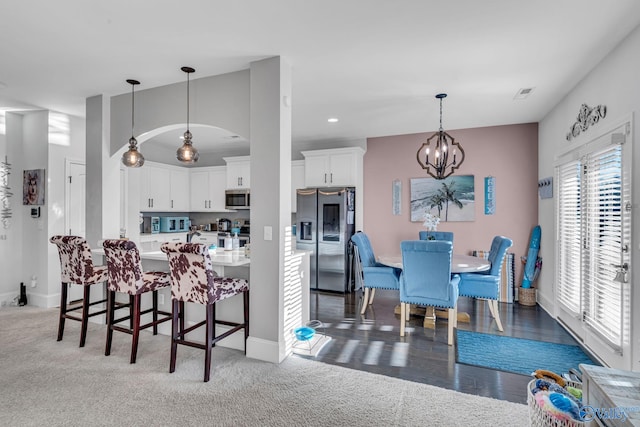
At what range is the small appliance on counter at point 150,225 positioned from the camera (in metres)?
6.05

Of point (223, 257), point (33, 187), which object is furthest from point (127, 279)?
point (33, 187)

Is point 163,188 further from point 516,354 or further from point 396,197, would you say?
point 516,354

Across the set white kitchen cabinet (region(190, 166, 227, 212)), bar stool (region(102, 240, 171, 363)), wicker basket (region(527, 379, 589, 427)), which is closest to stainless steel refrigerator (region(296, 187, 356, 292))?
white kitchen cabinet (region(190, 166, 227, 212))

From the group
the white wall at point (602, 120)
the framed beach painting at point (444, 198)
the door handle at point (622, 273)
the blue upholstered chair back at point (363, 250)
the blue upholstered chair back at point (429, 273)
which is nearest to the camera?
the white wall at point (602, 120)

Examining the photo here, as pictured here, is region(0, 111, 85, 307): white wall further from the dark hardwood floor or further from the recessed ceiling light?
the recessed ceiling light

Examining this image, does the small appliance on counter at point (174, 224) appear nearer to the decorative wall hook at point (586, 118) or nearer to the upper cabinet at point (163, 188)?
the upper cabinet at point (163, 188)

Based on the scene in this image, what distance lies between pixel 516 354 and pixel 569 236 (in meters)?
1.59

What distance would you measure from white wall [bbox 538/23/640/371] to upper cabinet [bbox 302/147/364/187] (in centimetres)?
276

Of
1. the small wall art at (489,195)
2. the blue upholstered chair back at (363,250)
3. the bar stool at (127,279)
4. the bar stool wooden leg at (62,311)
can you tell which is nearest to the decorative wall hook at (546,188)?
the small wall art at (489,195)

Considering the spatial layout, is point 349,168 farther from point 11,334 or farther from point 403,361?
point 11,334

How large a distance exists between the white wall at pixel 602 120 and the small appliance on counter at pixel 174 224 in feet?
20.7

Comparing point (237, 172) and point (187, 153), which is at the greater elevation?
point (237, 172)

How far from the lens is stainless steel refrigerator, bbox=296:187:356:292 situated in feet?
18.0

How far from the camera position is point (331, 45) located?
270 centimetres
